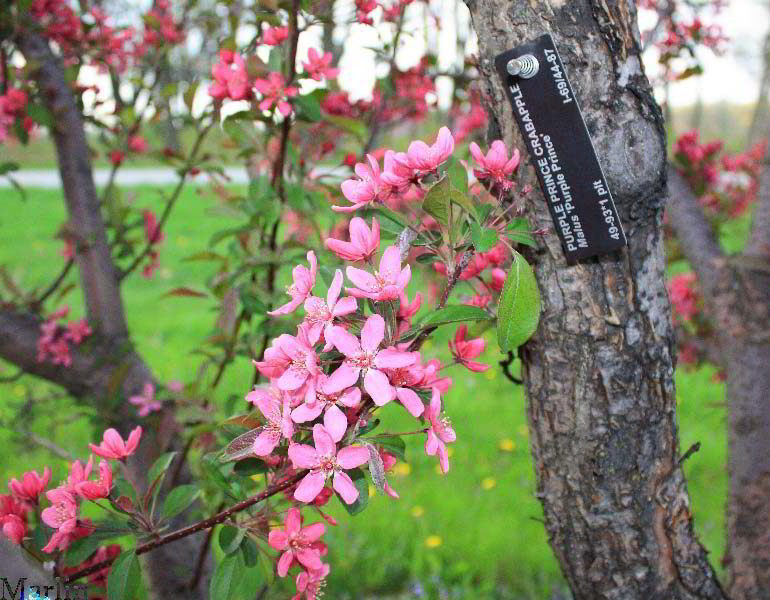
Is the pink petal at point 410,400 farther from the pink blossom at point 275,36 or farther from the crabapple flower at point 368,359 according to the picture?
the pink blossom at point 275,36

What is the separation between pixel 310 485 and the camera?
2.77 feet

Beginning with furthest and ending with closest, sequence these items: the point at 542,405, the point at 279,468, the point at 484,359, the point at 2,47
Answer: the point at 484,359
the point at 2,47
the point at 542,405
the point at 279,468

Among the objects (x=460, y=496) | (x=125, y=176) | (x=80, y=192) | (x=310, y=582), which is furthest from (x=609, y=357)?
(x=125, y=176)

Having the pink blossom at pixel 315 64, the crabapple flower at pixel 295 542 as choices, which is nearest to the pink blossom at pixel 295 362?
the crabapple flower at pixel 295 542

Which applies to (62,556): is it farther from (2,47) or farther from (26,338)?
(2,47)

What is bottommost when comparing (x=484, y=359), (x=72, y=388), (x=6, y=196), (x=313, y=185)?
(x=6, y=196)

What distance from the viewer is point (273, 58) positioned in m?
1.38

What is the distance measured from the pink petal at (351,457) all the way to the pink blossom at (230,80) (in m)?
0.81

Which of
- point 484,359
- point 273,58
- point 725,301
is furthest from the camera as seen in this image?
point 484,359

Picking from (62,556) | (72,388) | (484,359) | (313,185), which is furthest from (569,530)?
(484,359)

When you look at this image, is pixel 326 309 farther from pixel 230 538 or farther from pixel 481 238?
pixel 230 538

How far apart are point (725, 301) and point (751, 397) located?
30 cm

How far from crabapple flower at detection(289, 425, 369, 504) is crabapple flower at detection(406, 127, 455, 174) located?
1.21ft

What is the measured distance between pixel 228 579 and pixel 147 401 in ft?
2.96
